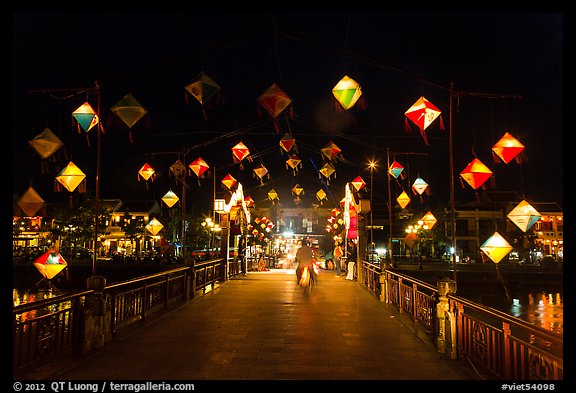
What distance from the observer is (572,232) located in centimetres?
479

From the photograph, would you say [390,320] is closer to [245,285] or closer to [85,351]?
[85,351]

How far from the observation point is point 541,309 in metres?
23.5

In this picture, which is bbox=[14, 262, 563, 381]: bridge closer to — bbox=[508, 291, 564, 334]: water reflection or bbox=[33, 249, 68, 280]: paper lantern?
bbox=[33, 249, 68, 280]: paper lantern

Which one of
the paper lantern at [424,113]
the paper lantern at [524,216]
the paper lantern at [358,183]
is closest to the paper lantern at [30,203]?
the paper lantern at [424,113]

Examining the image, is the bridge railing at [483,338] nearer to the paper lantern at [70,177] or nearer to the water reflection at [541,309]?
the paper lantern at [70,177]

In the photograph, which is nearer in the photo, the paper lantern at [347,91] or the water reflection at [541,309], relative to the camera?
the paper lantern at [347,91]

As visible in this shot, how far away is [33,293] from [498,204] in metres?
49.6

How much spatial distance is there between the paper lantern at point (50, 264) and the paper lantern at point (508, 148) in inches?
388

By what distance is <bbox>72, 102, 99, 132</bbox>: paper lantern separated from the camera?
856 centimetres

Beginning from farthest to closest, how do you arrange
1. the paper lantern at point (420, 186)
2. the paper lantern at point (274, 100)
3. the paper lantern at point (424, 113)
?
the paper lantern at point (420, 186) < the paper lantern at point (424, 113) < the paper lantern at point (274, 100)

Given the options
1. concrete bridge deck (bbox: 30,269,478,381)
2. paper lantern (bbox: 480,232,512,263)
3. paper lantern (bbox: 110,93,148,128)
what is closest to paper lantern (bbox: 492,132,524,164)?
paper lantern (bbox: 480,232,512,263)

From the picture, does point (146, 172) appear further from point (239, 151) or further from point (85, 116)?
point (85, 116)

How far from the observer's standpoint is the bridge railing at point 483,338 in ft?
14.2

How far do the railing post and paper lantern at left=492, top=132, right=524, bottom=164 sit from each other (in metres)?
3.45
